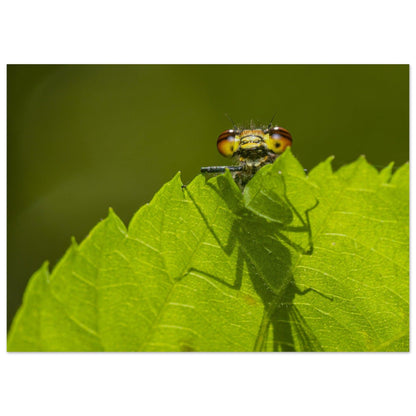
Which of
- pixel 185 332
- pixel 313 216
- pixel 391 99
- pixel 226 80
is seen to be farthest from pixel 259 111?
pixel 185 332

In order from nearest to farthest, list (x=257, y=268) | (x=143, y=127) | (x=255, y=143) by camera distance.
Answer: (x=257, y=268) < (x=255, y=143) < (x=143, y=127)

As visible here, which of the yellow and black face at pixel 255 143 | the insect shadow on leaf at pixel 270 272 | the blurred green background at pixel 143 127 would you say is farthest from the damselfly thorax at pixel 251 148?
the blurred green background at pixel 143 127

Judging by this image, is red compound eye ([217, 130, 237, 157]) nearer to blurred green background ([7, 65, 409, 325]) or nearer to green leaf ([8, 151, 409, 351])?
green leaf ([8, 151, 409, 351])

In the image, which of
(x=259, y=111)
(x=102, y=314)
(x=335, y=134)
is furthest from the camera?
(x=335, y=134)

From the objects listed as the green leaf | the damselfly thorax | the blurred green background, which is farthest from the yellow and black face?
the blurred green background

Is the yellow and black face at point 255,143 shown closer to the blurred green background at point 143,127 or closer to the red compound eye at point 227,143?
the red compound eye at point 227,143

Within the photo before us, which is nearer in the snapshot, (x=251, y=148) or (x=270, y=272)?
(x=270, y=272)

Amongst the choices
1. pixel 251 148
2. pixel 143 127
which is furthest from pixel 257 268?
pixel 143 127

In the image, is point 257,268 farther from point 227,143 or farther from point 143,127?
point 143,127
